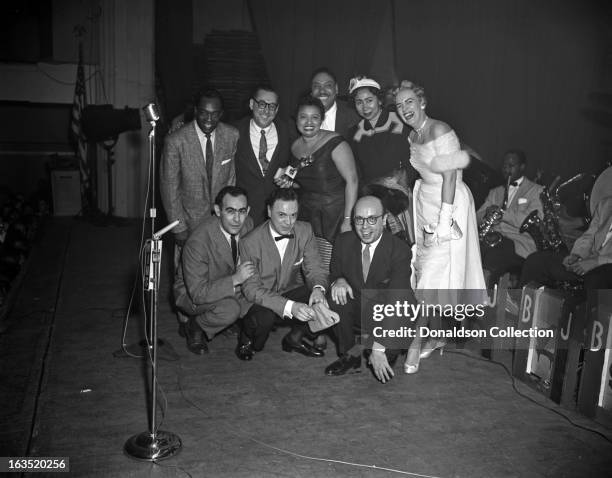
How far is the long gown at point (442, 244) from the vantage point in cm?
382

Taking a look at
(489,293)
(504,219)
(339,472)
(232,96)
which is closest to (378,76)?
(232,96)

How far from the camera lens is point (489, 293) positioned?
4.27 meters

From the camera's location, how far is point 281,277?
163 inches

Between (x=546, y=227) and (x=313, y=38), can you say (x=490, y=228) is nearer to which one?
(x=546, y=227)

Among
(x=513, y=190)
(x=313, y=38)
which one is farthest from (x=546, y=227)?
(x=313, y=38)

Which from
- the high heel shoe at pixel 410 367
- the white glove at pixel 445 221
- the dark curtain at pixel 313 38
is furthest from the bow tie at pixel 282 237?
the dark curtain at pixel 313 38

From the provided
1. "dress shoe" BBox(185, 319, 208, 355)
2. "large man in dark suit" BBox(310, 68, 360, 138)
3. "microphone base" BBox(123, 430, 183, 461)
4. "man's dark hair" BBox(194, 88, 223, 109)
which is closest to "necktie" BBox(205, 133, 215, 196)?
"man's dark hair" BBox(194, 88, 223, 109)

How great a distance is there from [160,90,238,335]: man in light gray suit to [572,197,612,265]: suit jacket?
7.26 feet

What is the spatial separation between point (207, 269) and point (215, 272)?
0.06 meters

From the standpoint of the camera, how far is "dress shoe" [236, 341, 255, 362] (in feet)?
13.2

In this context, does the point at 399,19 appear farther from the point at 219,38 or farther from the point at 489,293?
the point at 219,38

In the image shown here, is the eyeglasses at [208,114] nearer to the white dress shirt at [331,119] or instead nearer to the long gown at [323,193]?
the long gown at [323,193]

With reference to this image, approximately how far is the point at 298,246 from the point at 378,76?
4083 mm

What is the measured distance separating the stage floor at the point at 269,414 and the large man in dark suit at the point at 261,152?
0.95m
